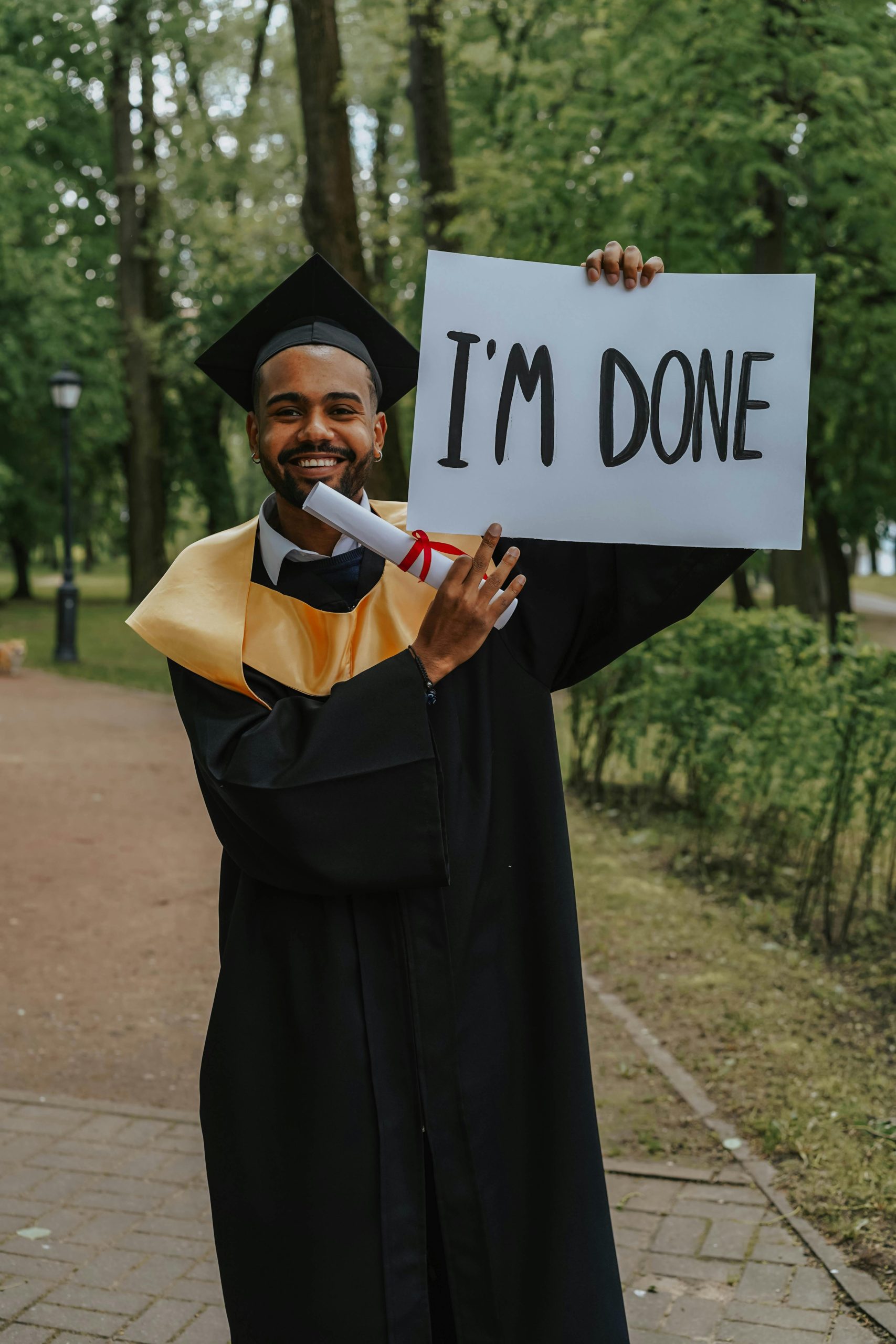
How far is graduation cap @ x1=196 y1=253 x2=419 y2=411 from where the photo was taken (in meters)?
2.36

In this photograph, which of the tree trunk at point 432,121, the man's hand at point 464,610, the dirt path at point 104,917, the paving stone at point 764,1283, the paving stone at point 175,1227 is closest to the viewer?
the man's hand at point 464,610

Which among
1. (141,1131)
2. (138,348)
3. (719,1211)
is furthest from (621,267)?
(138,348)

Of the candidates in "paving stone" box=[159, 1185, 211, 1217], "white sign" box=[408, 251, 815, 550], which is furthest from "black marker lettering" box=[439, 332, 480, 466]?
"paving stone" box=[159, 1185, 211, 1217]

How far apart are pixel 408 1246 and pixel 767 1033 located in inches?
143

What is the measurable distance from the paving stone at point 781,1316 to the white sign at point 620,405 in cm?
226

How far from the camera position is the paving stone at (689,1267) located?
12.4 feet

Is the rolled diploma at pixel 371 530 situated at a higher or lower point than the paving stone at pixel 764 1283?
higher

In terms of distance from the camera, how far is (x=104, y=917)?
7574 millimetres

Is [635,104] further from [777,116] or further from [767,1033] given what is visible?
[767,1033]

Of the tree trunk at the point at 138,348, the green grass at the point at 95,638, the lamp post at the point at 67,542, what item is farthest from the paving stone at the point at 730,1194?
the tree trunk at the point at 138,348

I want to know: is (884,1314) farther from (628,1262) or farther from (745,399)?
(745,399)

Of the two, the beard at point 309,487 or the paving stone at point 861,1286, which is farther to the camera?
the paving stone at point 861,1286

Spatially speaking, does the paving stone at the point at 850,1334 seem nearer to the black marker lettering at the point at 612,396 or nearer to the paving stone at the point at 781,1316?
the paving stone at the point at 781,1316

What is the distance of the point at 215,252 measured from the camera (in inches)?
974
